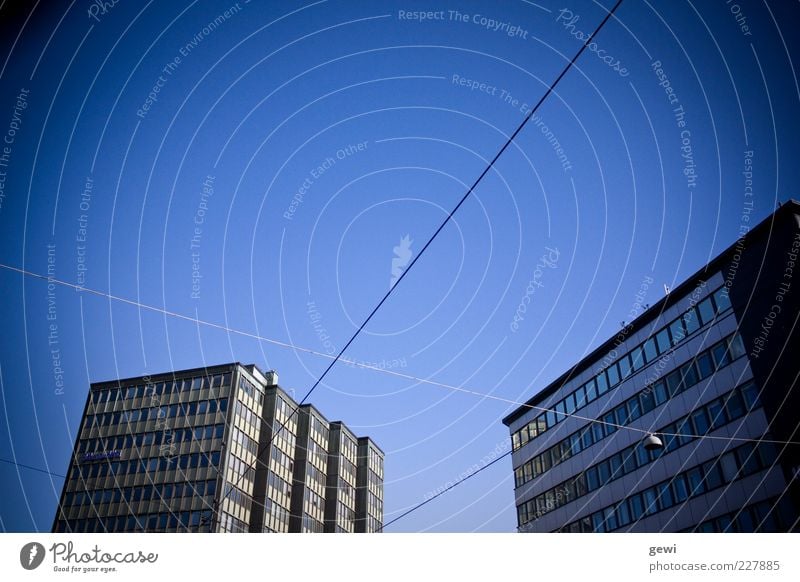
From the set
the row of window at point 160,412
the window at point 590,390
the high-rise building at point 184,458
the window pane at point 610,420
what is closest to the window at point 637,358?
the window pane at point 610,420

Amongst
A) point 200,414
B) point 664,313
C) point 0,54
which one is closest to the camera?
point 0,54

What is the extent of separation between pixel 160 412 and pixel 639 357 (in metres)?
53.8

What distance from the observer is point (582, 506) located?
41594 mm

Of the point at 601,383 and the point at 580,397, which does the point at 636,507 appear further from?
the point at 580,397

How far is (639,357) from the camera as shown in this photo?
3875cm

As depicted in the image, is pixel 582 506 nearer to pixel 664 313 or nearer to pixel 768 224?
pixel 664 313

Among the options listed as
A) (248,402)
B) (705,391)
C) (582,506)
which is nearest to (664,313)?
(705,391)

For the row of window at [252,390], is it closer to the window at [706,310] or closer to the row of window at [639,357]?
the row of window at [639,357]

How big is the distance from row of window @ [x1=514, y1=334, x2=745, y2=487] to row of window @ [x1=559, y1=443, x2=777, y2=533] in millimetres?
4632

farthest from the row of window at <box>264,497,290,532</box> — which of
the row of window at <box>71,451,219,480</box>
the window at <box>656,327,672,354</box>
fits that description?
the window at <box>656,327,672,354</box>

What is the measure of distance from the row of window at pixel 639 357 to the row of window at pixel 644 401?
5.94 ft

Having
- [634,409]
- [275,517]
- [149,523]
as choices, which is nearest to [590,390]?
[634,409]

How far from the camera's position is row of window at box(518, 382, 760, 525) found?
96.8 feet
